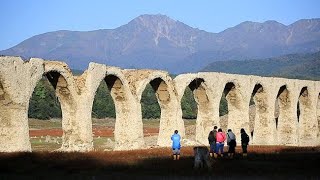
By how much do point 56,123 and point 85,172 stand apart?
6901 centimetres

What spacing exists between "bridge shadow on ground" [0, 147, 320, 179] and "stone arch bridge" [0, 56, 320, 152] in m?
3.77

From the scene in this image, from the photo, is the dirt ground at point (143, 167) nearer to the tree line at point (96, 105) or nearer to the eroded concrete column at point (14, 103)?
the eroded concrete column at point (14, 103)

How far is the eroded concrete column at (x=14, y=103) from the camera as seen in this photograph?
26.0m

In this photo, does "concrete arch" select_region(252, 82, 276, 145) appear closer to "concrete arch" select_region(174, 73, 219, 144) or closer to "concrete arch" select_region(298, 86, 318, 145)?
"concrete arch" select_region(174, 73, 219, 144)

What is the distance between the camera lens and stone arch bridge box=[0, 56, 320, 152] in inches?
1042

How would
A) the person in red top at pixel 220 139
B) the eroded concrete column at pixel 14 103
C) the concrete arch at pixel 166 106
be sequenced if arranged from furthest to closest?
1. the concrete arch at pixel 166 106
2. the eroded concrete column at pixel 14 103
3. the person in red top at pixel 220 139

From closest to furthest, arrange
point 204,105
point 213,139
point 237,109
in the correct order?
point 213,139 → point 204,105 → point 237,109

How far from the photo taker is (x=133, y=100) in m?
34.1

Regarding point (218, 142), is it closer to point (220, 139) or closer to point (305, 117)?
point (220, 139)

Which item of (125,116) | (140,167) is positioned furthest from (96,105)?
(140,167)

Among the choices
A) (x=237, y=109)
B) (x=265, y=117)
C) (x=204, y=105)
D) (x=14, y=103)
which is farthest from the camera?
(x=265, y=117)

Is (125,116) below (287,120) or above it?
above

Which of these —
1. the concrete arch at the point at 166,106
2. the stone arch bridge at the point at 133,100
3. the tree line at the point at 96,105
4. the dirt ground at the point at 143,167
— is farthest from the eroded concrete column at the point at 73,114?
the tree line at the point at 96,105

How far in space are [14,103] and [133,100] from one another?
9.48m
